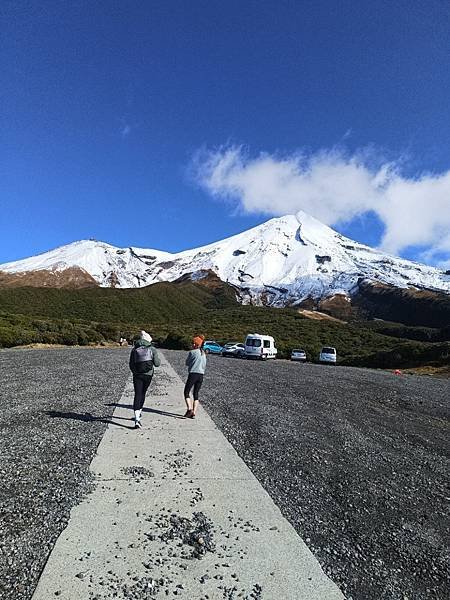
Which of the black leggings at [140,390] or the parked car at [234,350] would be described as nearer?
the black leggings at [140,390]

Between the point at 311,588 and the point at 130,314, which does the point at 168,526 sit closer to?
the point at 311,588

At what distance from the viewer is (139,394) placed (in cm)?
903

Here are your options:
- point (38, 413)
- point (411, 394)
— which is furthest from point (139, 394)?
point (411, 394)

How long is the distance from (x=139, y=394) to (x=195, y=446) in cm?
176

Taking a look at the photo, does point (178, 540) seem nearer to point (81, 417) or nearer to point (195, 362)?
point (195, 362)

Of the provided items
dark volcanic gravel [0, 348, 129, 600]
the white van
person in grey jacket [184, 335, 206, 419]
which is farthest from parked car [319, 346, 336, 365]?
person in grey jacket [184, 335, 206, 419]

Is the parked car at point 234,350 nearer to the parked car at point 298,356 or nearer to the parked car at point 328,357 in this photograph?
the parked car at point 298,356

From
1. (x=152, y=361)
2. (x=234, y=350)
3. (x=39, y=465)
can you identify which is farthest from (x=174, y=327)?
(x=39, y=465)

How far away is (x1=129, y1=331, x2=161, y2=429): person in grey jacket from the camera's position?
29.7 feet

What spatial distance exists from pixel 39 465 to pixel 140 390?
2.72 metres

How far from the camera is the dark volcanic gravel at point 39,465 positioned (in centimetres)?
423

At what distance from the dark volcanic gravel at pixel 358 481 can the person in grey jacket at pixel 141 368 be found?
76.7 inches

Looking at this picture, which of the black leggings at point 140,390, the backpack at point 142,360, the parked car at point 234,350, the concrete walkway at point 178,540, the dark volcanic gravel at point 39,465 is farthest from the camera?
the parked car at point 234,350

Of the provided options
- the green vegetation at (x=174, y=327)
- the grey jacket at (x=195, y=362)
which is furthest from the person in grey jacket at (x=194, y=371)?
the green vegetation at (x=174, y=327)
